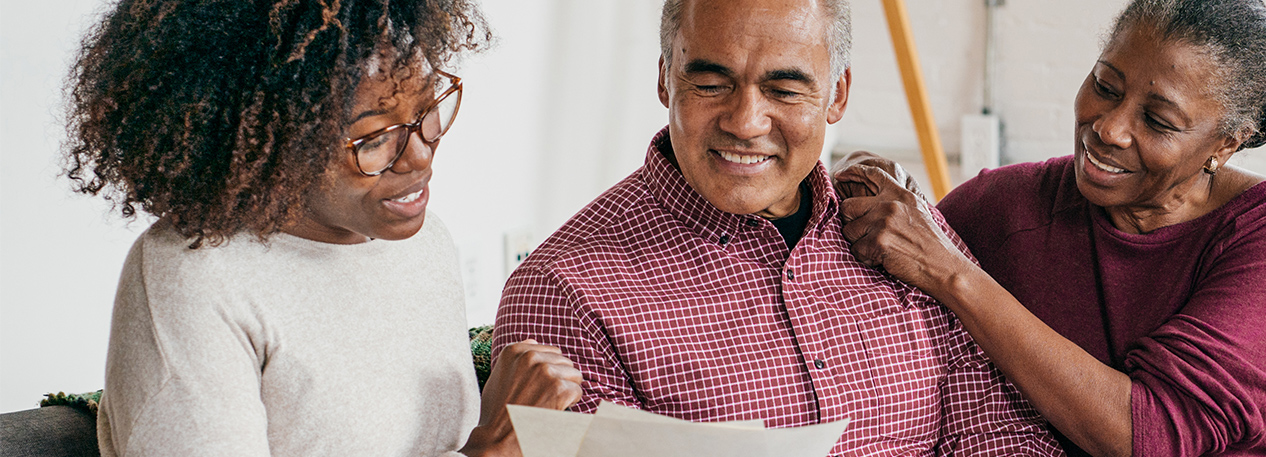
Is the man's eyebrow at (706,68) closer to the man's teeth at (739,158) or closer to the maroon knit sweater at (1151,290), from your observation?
the man's teeth at (739,158)

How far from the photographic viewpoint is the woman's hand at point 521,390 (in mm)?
1017

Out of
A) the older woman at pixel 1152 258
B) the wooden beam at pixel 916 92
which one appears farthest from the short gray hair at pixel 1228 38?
the wooden beam at pixel 916 92

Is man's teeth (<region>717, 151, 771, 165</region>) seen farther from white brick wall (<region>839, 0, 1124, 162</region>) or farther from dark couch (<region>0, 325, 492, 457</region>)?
white brick wall (<region>839, 0, 1124, 162</region>)

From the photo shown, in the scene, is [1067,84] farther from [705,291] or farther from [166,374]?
[166,374]

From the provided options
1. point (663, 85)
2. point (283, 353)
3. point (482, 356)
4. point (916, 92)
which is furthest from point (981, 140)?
point (283, 353)

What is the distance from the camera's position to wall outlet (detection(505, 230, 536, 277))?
237 centimetres

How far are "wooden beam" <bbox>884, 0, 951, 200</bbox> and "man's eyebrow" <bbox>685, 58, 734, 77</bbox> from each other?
143 centimetres

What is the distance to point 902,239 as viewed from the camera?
4.55ft

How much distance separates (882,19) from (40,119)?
2.25 meters

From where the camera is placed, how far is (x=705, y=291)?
1.34m

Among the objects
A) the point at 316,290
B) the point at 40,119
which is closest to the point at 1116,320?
the point at 316,290

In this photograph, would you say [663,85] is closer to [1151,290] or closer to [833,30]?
[833,30]

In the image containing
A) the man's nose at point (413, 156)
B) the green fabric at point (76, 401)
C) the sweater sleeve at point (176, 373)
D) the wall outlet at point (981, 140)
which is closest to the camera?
the sweater sleeve at point (176, 373)

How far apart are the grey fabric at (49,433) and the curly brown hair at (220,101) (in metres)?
0.26
